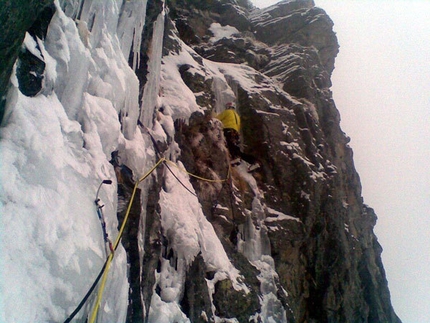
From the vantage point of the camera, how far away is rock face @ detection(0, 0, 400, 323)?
15.2 feet

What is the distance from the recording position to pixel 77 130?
9.86 ft

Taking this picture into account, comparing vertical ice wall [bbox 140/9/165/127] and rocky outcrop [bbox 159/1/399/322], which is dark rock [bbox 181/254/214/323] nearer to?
rocky outcrop [bbox 159/1/399/322]

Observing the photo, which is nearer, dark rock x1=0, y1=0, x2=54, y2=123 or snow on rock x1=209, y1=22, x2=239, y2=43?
dark rock x1=0, y1=0, x2=54, y2=123

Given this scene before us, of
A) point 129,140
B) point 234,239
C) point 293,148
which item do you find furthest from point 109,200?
point 293,148

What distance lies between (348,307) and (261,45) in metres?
10.9

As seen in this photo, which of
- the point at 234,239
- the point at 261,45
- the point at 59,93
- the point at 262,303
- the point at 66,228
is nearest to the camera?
the point at 66,228

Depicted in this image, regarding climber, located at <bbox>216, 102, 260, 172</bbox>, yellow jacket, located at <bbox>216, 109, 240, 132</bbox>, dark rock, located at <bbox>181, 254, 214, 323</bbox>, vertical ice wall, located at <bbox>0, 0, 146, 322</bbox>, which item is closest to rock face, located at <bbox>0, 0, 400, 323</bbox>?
dark rock, located at <bbox>181, 254, 214, 323</bbox>

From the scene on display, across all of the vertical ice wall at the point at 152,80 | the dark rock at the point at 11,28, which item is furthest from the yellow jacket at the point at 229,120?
the dark rock at the point at 11,28

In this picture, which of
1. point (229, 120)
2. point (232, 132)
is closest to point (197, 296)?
point (232, 132)

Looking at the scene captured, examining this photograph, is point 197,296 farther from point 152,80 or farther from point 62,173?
point 152,80

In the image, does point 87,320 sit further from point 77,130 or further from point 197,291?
point 197,291

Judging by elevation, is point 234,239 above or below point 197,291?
above

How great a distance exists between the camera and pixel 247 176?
9.40m

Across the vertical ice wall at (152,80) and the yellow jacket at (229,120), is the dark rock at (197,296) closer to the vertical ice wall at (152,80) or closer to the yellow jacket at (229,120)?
the vertical ice wall at (152,80)
